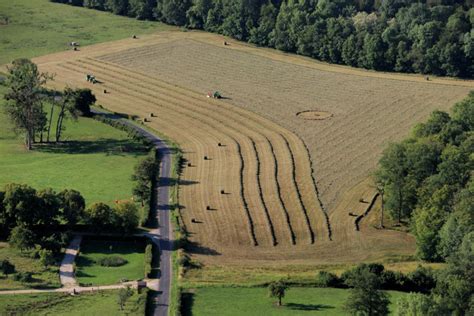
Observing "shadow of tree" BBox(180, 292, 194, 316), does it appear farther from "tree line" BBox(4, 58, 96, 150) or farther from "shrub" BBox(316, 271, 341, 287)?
"tree line" BBox(4, 58, 96, 150)

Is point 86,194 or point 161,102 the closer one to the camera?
point 86,194

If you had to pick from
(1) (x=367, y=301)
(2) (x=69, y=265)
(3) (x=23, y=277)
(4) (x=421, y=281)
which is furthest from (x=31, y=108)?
(1) (x=367, y=301)

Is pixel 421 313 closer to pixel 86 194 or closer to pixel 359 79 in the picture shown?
pixel 86 194

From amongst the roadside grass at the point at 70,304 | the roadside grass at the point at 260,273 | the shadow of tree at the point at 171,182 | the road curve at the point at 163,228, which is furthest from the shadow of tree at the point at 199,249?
the shadow of tree at the point at 171,182

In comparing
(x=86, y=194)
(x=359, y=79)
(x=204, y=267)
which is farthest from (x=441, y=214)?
(x=359, y=79)

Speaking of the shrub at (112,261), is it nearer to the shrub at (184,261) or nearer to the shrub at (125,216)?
the shrub at (125,216)

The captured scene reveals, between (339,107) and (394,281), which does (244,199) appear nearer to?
(394,281)

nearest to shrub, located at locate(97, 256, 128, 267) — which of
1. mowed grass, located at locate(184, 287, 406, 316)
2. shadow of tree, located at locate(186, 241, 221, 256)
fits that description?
shadow of tree, located at locate(186, 241, 221, 256)

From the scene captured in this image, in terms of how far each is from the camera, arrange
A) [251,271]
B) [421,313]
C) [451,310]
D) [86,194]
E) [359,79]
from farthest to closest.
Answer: [359,79]
[86,194]
[251,271]
[451,310]
[421,313]
